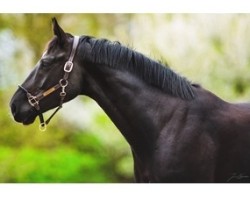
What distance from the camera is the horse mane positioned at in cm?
304

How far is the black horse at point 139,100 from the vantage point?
3012 mm

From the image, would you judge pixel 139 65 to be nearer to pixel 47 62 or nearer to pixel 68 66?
pixel 68 66

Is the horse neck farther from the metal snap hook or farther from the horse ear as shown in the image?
the horse ear

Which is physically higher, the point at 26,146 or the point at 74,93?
the point at 74,93

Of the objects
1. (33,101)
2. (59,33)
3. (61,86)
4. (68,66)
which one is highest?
(59,33)

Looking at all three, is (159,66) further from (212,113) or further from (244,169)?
(244,169)

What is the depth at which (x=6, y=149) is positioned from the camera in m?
4.57

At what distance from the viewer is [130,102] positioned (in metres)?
3.05

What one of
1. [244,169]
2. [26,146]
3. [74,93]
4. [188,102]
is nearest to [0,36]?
[26,146]

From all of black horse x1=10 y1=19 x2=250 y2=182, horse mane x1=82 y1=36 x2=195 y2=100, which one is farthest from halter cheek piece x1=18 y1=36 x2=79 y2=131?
horse mane x1=82 y1=36 x2=195 y2=100

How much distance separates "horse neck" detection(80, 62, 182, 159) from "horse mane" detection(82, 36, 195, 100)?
0.04m

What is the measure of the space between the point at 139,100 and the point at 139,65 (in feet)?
0.69

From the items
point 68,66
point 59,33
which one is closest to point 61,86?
point 68,66
